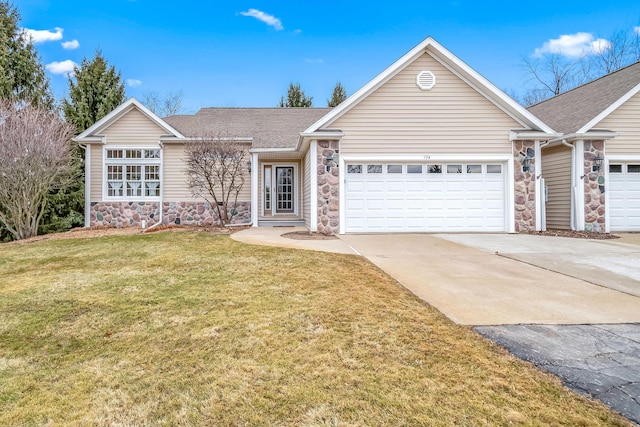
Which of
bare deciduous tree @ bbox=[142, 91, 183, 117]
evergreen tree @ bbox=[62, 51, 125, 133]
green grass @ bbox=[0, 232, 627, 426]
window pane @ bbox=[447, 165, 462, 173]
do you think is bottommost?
green grass @ bbox=[0, 232, 627, 426]

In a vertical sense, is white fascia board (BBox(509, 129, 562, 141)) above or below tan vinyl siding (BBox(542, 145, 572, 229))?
above

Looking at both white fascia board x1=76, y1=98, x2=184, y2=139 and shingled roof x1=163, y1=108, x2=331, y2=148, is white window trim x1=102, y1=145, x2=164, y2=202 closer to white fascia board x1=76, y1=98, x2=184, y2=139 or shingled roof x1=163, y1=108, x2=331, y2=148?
white fascia board x1=76, y1=98, x2=184, y2=139

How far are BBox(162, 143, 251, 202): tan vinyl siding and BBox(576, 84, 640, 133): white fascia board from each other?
11.7 metres

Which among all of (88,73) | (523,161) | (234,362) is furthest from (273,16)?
(234,362)

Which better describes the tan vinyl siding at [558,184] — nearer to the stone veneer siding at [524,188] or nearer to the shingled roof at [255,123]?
the stone veneer siding at [524,188]

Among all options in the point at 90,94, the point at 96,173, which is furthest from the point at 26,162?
the point at 90,94

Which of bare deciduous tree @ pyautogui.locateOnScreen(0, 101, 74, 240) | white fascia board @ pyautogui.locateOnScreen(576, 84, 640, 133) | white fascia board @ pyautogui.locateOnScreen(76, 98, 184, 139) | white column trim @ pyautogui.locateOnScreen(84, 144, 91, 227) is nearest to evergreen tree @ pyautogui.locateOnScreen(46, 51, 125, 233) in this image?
white column trim @ pyautogui.locateOnScreen(84, 144, 91, 227)

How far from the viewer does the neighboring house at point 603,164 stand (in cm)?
1093

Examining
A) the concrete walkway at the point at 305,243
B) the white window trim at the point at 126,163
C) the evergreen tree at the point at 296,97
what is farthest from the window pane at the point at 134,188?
the evergreen tree at the point at 296,97

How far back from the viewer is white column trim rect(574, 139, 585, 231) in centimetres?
1093

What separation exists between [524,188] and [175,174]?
12.5 m

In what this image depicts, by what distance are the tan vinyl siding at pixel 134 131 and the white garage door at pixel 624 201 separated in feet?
53.3

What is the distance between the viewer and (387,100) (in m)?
10.6

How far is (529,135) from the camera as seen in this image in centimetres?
1034
